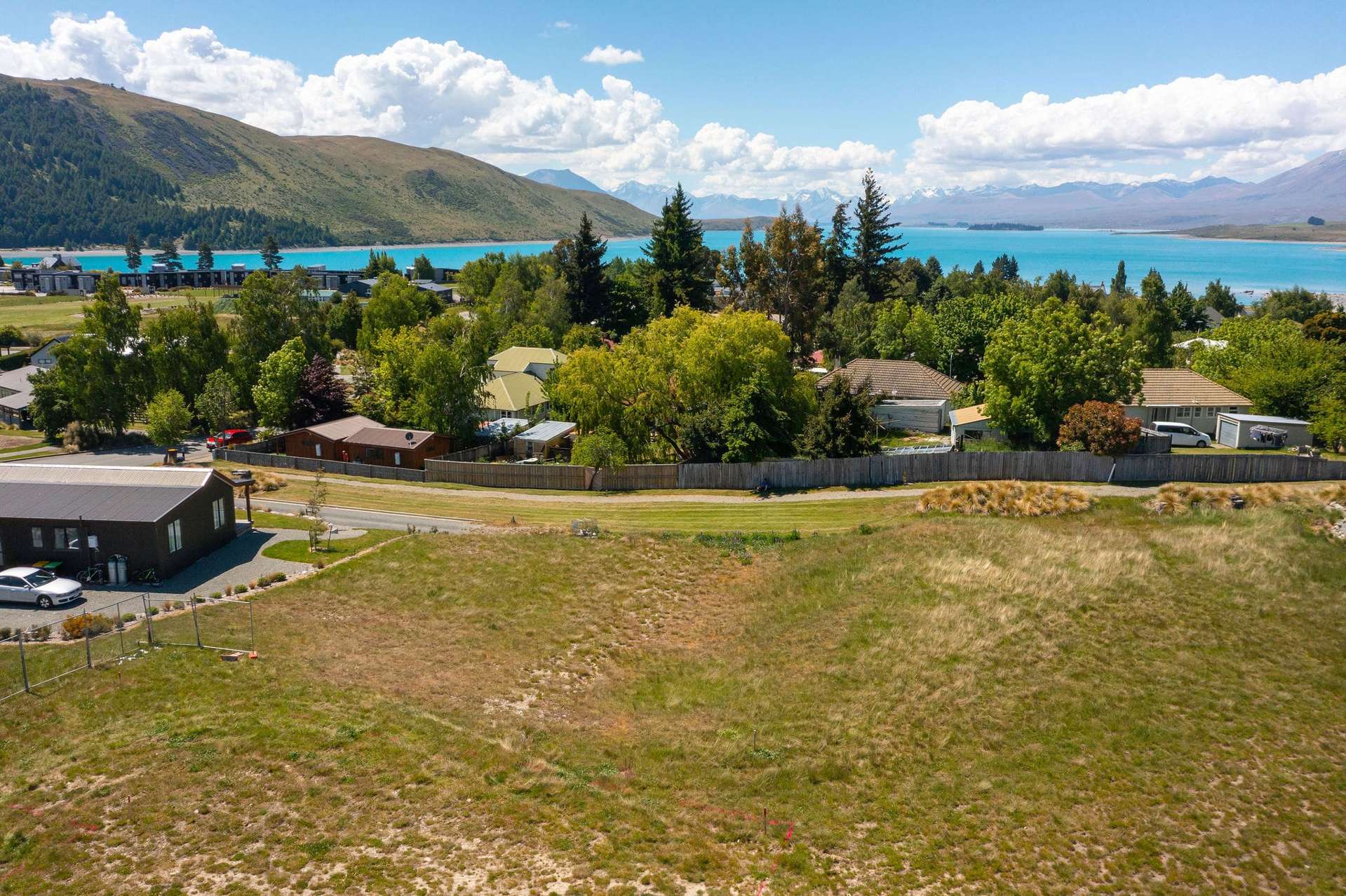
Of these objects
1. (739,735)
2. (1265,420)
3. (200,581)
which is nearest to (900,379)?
(1265,420)

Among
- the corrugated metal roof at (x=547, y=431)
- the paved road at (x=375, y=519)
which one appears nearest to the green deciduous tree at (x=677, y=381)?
the corrugated metal roof at (x=547, y=431)

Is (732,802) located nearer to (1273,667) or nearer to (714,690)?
(714,690)

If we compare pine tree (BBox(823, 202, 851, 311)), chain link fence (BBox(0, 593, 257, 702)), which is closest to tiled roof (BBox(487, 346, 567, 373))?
pine tree (BBox(823, 202, 851, 311))

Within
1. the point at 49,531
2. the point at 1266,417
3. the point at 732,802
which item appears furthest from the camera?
the point at 1266,417

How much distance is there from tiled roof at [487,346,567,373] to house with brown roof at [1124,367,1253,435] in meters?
48.8

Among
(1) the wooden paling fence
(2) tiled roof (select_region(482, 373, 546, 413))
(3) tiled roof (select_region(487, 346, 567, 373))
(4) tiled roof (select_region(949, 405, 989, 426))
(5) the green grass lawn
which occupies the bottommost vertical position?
(5) the green grass lawn

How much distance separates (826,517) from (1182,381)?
109 ft

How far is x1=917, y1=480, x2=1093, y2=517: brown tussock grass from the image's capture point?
43.1 meters

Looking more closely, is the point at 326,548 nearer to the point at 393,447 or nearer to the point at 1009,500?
the point at 393,447

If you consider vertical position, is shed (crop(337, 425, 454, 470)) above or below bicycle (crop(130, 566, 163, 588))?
above

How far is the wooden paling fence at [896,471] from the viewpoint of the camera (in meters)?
46.2

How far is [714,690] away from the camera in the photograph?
2795cm

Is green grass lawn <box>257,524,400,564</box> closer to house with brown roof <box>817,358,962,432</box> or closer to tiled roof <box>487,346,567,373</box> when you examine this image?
house with brown roof <box>817,358,962,432</box>

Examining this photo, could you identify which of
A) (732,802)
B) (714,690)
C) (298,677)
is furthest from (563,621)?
(732,802)
